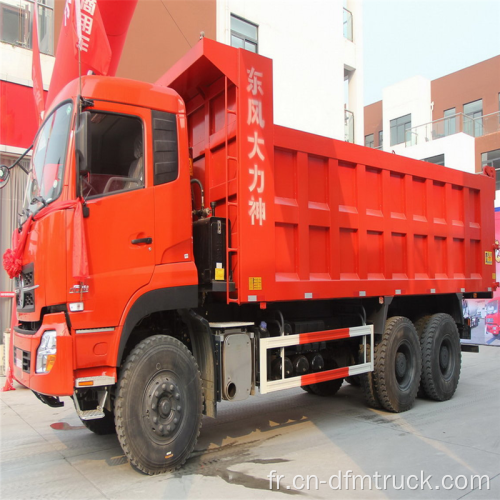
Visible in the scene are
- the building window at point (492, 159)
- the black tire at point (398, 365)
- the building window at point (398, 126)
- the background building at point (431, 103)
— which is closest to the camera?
the black tire at point (398, 365)

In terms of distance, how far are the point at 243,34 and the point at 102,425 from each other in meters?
11.3

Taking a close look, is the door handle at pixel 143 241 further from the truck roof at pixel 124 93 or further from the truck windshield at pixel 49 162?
the truck roof at pixel 124 93

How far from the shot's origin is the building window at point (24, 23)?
948 centimetres

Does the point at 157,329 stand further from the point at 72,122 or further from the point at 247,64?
the point at 247,64

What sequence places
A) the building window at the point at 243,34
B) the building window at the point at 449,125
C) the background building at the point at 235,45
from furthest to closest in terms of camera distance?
the building window at the point at 449,125 < the building window at the point at 243,34 < the background building at the point at 235,45

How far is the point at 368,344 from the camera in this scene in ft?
21.0

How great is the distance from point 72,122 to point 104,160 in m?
0.40

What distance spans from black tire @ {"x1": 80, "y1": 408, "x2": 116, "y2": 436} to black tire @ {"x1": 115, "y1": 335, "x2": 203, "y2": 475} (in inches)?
56.6

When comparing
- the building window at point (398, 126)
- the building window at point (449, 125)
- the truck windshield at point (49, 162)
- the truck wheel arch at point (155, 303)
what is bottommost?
the truck wheel arch at point (155, 303)

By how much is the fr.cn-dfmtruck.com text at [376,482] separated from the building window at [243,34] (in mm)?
11591

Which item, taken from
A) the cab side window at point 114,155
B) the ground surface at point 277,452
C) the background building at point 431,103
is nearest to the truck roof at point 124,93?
the cab side window at point 114,155

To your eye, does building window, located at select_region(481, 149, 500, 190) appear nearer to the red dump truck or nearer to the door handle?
the red dump truck

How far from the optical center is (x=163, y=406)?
423 centimetres

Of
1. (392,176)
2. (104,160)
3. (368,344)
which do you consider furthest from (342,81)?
(104,160)
